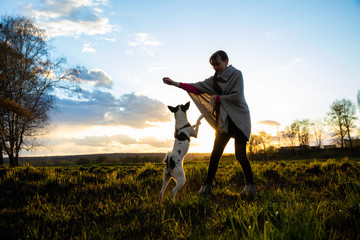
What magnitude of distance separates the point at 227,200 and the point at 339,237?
2.62m

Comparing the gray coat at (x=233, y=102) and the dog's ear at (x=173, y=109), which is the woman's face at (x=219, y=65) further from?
the dog's ear at (x=173, y=109)

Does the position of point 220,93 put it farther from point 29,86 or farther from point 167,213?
point 29,86

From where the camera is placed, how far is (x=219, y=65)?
16.4ft

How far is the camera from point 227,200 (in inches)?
179

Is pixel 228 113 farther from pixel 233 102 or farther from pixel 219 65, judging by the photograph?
pixel 219 65

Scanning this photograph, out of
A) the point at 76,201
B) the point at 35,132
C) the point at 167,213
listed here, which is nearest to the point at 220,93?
the point at 167,213

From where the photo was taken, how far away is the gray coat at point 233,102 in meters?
4.77

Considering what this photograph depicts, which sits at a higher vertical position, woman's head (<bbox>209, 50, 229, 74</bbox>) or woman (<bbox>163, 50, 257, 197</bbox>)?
woman's head (<bbox>209, 50, 229, 74</bbox>)

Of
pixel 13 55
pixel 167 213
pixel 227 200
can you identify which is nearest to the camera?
pixel 167 213

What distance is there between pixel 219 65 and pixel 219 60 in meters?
0.11

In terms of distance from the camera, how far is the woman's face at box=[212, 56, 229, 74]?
4958 millimetres

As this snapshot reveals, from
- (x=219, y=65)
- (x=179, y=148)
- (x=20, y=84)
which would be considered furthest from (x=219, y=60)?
(x=20, y=84)

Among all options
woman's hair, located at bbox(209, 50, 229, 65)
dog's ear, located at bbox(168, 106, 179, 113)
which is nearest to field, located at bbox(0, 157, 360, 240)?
dog's ear, located at bbox(168, 106, 179, 113)

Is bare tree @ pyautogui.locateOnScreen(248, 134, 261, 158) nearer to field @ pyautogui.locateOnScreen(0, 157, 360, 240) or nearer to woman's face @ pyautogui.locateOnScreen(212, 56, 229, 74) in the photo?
field @ pyautogui.locateOnScreen(0, 157, 360, 240)
